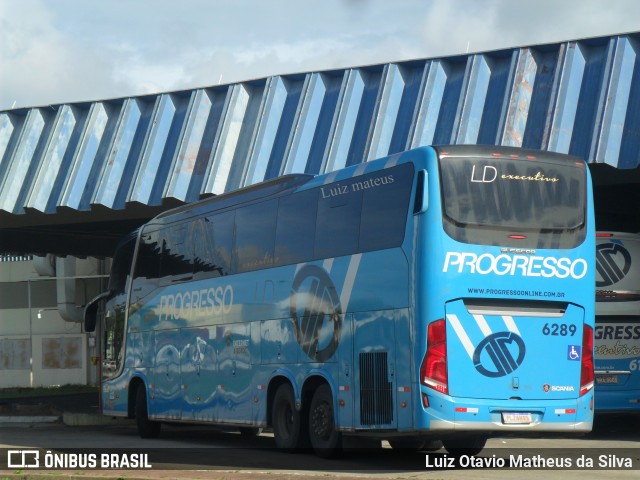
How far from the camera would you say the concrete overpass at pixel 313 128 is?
1950 cm

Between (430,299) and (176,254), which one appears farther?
(176,254)

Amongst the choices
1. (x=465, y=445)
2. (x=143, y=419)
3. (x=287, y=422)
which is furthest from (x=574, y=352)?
(x=143, y=419)

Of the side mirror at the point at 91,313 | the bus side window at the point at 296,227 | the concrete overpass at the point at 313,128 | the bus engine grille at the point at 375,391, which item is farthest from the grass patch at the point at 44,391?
the bus engine grille at the point at 375,391

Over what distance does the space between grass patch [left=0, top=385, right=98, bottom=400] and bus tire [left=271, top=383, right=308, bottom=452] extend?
78.8 ft

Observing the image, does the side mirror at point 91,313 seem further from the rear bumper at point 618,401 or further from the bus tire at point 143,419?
the rear bumper at point 618,401

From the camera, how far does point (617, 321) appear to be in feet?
65.3

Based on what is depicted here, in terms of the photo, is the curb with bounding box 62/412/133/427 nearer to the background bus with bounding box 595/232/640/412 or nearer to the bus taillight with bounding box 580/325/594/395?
the background bus with bounding box 595/232/640/412

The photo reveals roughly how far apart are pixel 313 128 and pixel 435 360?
10.2 m

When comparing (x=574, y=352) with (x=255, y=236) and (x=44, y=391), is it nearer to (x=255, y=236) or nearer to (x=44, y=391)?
(x=255, y=236)

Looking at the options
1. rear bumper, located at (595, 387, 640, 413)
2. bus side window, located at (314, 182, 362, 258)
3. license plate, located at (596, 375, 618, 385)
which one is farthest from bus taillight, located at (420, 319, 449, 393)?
license plate, located at (596, 375, 618, 385)

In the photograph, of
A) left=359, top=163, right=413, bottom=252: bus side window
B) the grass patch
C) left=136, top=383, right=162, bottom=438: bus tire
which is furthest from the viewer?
the grass patch

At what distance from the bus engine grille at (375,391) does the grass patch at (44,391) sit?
26.6 metres

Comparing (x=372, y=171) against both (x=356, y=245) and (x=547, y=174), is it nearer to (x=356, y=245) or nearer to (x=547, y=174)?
(x=356, y=245)

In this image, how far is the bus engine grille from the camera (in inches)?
544
